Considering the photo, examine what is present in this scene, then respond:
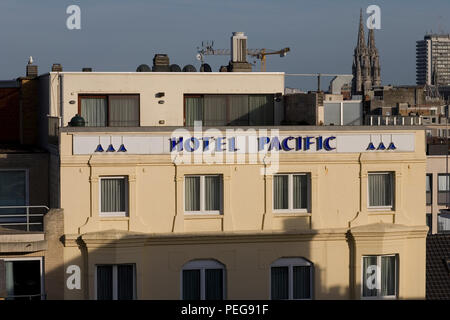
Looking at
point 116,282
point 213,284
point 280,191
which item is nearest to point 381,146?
point 280,191

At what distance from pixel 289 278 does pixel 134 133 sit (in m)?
6.58

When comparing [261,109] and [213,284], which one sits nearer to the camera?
[213,284]

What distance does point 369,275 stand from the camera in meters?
31.7

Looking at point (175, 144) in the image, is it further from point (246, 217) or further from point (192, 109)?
point (192, 109)

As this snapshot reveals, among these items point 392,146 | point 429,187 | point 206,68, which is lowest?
point 429,187

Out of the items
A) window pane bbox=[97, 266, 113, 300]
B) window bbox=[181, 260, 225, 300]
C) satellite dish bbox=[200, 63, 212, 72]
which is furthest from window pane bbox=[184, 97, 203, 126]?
window pane bbox=[97, 266, 113, 300]

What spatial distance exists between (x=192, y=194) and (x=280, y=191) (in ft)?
9.07

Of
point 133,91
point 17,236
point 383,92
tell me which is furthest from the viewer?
point 383,92

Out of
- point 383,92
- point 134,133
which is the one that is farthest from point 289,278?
point 383,92

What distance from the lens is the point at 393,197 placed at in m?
31.8

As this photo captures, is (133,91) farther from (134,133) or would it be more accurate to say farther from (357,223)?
(357,223)

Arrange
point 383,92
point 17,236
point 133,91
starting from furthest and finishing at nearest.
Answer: point 383,92 → point 133,91 → point 17,236

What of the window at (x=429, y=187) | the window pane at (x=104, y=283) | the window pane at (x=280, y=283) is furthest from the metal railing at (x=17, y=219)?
the window at (x=429, y=187)

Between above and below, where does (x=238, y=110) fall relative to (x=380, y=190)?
above
